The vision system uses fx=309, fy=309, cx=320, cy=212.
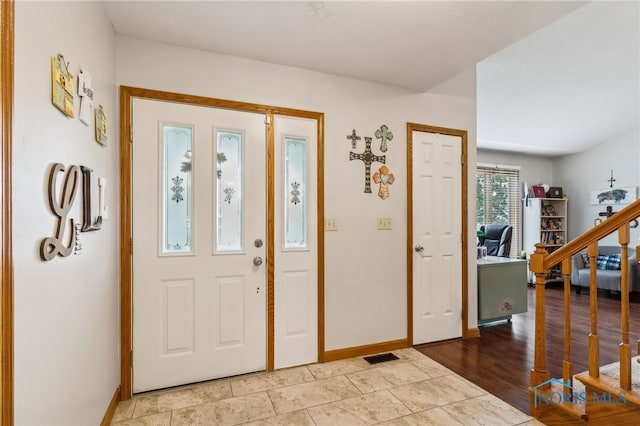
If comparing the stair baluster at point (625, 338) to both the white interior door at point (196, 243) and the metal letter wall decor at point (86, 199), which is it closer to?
the white interior door at point (196, 243)

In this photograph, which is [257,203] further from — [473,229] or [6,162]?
[473,229]

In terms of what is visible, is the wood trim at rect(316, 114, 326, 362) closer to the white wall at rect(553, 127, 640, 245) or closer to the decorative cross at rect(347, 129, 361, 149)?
the decorative cross at rect(347, 129, 361, 149)

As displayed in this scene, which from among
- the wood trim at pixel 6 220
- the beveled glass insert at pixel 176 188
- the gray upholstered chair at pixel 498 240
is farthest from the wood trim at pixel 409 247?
the wood trim at pixel 6 220

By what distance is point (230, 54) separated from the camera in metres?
2.33

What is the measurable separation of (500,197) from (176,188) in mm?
5897

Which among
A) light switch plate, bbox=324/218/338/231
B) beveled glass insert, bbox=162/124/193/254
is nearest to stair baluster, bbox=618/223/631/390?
light switch plate, bbox=324/218/338/231

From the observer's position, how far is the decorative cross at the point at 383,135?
2.81 meters

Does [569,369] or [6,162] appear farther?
[569,369]

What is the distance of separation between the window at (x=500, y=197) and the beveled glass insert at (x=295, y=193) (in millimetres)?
4474


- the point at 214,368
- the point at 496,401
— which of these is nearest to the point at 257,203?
the point at 214,368

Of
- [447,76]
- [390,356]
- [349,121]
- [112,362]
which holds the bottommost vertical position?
[390,356]

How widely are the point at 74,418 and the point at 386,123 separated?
2816 millimetres

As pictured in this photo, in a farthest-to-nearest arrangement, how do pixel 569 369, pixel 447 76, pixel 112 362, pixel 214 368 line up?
pixel 447 76
pixel 214 368
pixel 112 362
pixel 569 369

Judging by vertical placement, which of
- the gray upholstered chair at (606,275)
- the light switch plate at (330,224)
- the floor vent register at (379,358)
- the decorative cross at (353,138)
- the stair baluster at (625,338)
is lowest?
the floor vent register at (379,358)
